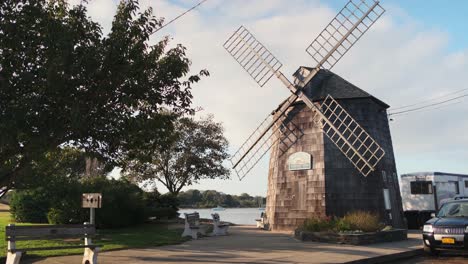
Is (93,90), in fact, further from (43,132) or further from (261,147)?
(261,147)

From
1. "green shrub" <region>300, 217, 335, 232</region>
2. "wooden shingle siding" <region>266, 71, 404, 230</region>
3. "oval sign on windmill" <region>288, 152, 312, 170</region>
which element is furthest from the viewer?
"oval sign on windmill" <region>288, 152, 312, 170</region>

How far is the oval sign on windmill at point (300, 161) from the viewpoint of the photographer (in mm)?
21984

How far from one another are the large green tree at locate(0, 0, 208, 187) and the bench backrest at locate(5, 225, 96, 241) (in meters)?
1.13

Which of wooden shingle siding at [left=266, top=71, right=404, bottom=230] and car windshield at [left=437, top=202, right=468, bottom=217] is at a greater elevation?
wooden shingle siding at [left=266, top=71, right=404, bottom=230]

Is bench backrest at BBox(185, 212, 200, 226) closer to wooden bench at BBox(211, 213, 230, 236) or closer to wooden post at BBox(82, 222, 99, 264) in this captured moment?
wooden bench at BBox(211, 213, 230, 236)

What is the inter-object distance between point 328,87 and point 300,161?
4.18m

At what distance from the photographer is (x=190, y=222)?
707 inches

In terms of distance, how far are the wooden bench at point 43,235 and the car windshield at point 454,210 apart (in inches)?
413

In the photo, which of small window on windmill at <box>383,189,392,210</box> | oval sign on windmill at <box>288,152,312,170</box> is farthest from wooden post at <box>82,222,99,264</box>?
small window on windmill at <box>383,189,392,210</box>

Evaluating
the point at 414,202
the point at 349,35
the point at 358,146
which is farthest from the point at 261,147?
the point at 414,202

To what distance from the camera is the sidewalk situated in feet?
35.2

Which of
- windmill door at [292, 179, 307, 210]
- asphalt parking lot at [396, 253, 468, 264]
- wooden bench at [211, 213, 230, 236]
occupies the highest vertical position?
windmill door at [292, 179, 307, 210]

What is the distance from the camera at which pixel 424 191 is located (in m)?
26.6

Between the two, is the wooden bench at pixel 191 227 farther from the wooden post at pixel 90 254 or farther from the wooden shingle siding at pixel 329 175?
the wooden post at pixel 90 254
